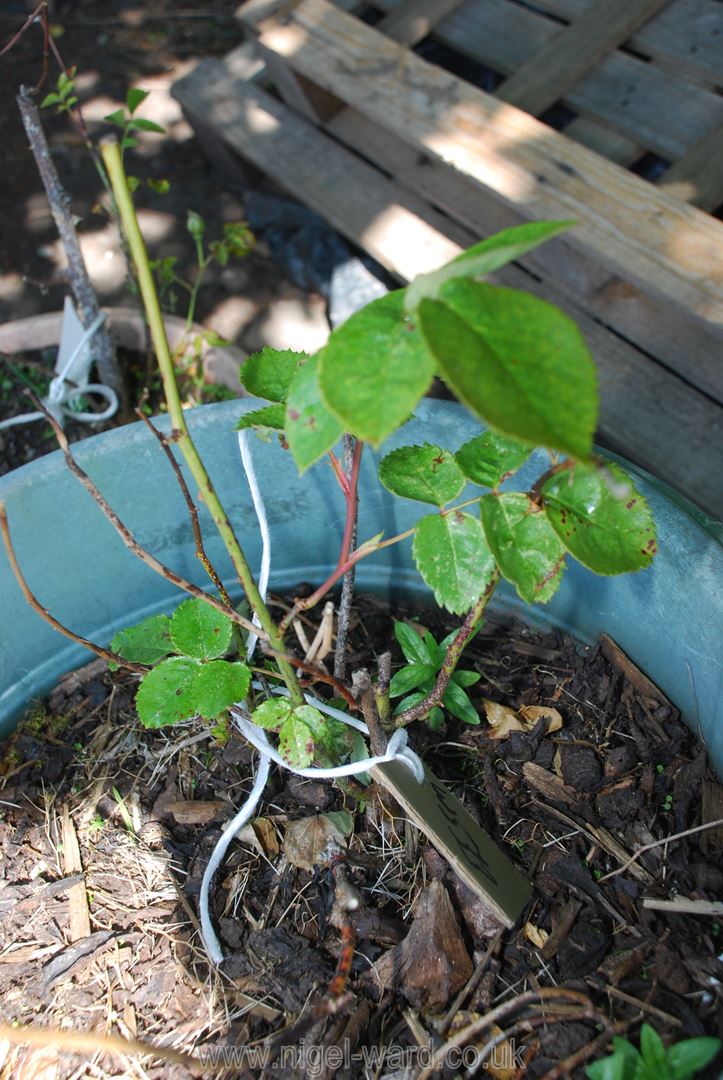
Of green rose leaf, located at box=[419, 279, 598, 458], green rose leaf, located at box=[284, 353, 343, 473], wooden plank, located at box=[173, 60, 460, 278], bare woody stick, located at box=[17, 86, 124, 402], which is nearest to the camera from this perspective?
green rose leaf, located at box=[419, 279, 598, 458]

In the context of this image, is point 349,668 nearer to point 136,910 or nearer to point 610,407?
point 136,910

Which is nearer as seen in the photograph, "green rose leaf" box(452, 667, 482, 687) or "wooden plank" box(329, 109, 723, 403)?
"green rose leaf" box(452, 667, 482, 687)

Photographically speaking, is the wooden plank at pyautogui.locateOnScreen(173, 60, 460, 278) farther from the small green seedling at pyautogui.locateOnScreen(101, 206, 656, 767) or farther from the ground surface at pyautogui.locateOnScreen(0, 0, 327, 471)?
the small green seedling at pyautogui.locateOnScreen(101, 206, 656, 767)

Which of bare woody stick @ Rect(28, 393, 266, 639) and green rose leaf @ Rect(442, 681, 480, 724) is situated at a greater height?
bare woody stick @ Rect(28, 393, 266, 639)

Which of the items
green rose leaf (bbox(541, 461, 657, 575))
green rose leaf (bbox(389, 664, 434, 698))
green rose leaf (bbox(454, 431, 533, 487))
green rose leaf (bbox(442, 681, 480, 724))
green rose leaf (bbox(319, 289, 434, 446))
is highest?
green rose leaf (bbox(319, 289, 434, 446))

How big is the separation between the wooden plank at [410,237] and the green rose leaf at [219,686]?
950 millimetres

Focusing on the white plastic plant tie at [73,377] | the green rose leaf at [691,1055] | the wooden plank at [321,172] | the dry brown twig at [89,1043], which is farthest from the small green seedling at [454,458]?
the wooden plank at [321,172]

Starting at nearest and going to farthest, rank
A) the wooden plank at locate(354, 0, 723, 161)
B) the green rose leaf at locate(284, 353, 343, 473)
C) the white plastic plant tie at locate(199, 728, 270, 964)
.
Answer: the green rose leaf at locate(284, 353, 343, 473), the white plastic plant tie at locate(199, 728, 270, 964), the wooden plank at locate(354, 0, 723, 161)

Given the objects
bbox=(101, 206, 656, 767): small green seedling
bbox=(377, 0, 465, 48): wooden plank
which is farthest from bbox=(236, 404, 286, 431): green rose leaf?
Answer: bbox=(377, 0, 465, 48): wooden plank

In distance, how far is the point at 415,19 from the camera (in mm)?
2076

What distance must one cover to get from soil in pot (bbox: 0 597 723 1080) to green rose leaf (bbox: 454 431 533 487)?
464 mm

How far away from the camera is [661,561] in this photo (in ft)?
3.25

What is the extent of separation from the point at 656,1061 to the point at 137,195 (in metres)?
2.76

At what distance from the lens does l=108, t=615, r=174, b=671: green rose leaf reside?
1.05 meters
